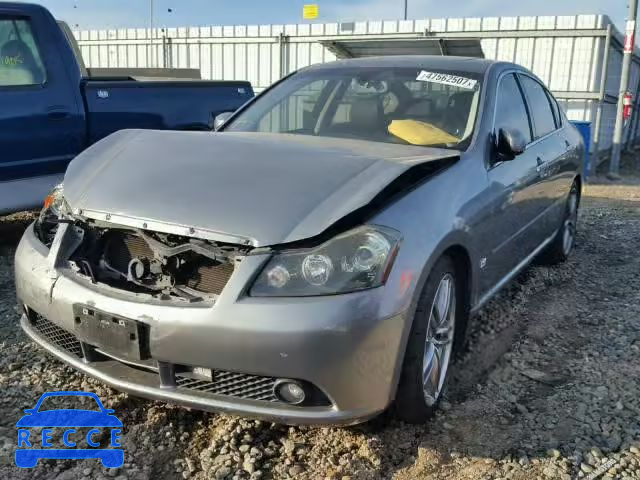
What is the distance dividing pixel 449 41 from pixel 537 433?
10.3m

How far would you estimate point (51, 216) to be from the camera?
299 centimetres

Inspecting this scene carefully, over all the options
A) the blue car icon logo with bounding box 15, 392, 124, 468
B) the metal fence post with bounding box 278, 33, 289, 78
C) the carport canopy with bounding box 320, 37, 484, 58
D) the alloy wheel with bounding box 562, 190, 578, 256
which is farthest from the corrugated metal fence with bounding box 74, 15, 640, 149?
→ the blue car icon logo with bounding box 15, 392, 124, 468

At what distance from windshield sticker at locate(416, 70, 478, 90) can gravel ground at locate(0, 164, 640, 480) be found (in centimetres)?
148

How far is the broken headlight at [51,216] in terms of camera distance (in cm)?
287

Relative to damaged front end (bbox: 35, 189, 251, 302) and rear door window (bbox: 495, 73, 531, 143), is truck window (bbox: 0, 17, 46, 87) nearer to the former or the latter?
damaged front end (bbox: 35, 189, 251, 302)

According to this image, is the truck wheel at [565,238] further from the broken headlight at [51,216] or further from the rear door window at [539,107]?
the broken headlight at [51,216]

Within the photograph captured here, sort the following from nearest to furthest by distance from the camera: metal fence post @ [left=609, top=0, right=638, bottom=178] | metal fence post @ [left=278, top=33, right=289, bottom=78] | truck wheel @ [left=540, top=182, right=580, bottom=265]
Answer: truck wheel @ [left=540, top=182, right=580, bottom=265], metal fence post @ [left=609, top=0, right=638, bottom=178], metal fence post @ [left=278, top=33, right=289, bottom=78]

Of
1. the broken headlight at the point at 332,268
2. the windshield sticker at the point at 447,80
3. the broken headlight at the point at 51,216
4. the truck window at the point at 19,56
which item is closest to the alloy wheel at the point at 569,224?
the windshield sticker at the point at 447,80

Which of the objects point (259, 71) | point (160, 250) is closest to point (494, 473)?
point (160, 250)

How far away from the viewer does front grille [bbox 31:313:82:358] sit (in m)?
2.62

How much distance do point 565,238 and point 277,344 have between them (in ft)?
13.0

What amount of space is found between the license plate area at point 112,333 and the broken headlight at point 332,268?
467mm

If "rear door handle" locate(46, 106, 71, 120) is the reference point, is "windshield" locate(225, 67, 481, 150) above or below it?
above

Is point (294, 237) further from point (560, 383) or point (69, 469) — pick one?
point (560, 383)
